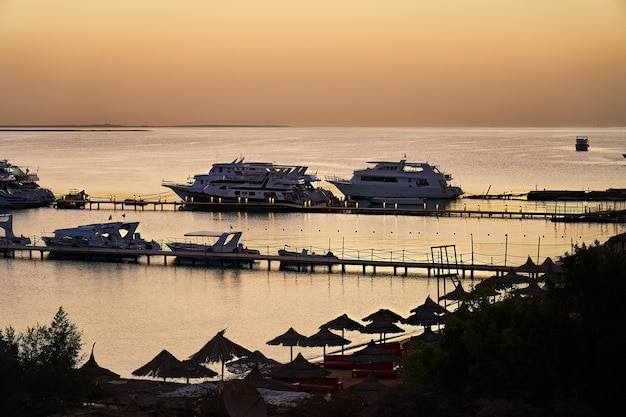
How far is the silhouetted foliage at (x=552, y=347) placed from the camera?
70.1 feet

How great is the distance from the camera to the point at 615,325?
72.1 feet

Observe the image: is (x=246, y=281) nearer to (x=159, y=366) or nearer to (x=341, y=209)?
(x=159, y=366)

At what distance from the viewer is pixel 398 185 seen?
8981 centimetres

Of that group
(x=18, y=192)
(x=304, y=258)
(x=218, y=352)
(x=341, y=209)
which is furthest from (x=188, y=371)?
(x=18, y=192)

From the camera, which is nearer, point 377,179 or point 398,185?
point 398,185

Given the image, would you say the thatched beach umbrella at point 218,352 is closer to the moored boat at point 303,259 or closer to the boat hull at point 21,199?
the moored boat at point 303,259

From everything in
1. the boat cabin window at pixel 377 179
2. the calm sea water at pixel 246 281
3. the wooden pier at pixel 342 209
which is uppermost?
the boat cabin window at pixel 377 179

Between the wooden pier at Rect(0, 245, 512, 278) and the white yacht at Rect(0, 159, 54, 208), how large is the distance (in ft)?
98.0

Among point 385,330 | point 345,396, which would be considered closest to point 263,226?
point 385,330

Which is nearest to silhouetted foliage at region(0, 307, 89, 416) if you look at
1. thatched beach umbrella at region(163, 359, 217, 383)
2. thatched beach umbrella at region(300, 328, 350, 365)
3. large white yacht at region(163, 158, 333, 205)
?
thatched beach umbrella at region(163, 359, 217, 383)

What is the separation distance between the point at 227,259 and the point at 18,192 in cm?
4088

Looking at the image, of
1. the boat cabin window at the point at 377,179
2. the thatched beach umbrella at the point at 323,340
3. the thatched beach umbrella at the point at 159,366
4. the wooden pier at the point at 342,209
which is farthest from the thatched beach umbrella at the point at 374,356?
the boat cabin window at the point at 377,179

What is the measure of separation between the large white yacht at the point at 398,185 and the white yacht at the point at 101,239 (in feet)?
113

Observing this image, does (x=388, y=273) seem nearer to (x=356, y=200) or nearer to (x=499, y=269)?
(x=499, y=269)
